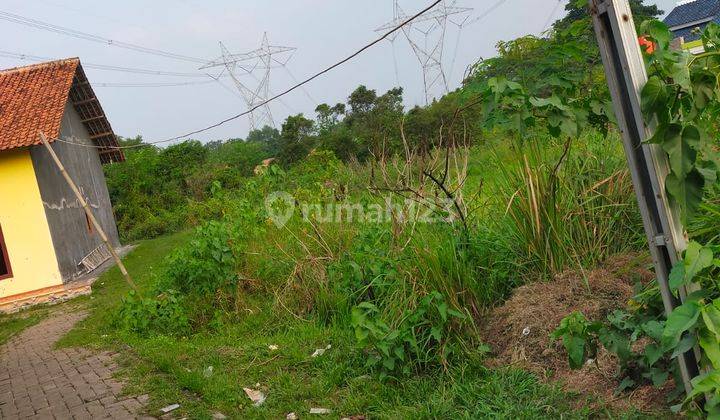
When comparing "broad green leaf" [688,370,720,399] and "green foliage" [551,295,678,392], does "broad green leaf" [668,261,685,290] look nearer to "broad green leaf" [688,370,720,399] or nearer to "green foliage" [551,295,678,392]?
"broad green leaf" [688,370,720,399]

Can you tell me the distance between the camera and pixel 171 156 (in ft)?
101

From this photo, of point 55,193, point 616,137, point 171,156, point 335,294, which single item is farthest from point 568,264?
point 171,156

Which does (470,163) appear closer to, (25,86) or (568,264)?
(568,264)

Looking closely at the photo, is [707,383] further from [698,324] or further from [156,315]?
[156,315]

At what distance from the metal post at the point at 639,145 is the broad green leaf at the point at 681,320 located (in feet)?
0.92

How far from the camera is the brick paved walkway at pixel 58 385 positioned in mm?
5309

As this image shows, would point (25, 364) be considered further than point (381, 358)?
Yes

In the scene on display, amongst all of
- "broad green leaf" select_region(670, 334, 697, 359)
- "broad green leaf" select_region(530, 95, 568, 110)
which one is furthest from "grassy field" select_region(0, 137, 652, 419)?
"broad green leaf" select_region(530, 95, 568, 110)

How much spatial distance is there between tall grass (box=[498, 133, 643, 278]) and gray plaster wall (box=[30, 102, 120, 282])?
11.7m

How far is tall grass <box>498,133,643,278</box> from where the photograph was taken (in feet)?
15.3

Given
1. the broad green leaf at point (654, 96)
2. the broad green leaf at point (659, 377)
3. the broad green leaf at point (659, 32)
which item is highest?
the broad green leaf at point (659, 32)

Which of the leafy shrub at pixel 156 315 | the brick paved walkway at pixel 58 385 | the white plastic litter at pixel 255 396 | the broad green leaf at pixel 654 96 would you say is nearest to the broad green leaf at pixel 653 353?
the broad green leaf at pixel 654 96

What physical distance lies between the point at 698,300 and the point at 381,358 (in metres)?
2.48

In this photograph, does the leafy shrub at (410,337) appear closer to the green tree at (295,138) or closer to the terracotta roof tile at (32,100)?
the terracotta roof tile at (32,100)
